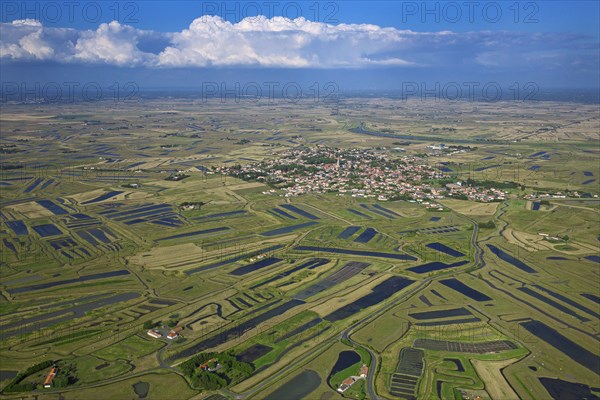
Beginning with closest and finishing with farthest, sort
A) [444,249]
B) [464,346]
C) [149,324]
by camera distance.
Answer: [464,346] → [149,324] → [444,249]

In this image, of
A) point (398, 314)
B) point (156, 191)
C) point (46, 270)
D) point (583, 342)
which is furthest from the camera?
point (156, 191)

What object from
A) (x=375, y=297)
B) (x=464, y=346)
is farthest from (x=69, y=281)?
(x=464, y=346)

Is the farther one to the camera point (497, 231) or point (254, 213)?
point (254, 213)

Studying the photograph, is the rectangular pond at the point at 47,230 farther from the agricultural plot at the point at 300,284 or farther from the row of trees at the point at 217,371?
the row of trees at the point at 217,371

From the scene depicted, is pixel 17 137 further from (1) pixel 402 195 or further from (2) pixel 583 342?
(2) pixel 583 342

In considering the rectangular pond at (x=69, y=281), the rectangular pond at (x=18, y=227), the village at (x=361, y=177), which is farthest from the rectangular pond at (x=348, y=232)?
the rectangular pond at (x=18, y=227)

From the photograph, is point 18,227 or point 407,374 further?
point 18,227

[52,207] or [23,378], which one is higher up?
[52,207]

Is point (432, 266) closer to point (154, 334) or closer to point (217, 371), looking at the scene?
point (217, 371)

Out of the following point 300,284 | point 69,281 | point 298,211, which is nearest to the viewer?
point 300,284

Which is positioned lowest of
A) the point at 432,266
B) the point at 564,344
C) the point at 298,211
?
the point at 564,344

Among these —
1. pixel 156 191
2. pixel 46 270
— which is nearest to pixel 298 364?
pixel 46 270
